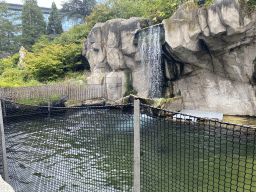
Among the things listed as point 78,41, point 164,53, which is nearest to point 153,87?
point 164,53

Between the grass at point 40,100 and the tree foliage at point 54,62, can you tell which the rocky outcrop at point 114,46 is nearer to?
the tree foliage at point 54,62

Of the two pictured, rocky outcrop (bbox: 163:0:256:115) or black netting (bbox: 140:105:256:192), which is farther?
rocky outcrop (bbox: 163:0:256:115)

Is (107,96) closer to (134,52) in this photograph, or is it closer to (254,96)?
(134,52)

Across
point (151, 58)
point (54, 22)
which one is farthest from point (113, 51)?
point (54, 22)

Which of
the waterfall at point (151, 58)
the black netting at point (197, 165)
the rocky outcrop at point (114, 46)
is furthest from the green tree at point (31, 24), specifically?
the black netting at point (197, 165)

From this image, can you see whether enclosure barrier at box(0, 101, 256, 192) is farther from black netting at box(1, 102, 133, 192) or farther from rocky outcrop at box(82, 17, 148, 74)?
rocky outcrop at box(82, 17, 148, 74)

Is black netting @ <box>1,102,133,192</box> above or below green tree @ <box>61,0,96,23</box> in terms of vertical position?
below

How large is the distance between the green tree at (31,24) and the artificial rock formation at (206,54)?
17774mm

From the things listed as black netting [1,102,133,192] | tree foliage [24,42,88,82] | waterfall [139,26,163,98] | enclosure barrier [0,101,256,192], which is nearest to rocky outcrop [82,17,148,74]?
waterfall [139,26,163,98]

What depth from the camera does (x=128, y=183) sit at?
16.7ft

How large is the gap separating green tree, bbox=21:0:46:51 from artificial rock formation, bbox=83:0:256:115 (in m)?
17.8

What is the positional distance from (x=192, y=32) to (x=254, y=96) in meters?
4.60

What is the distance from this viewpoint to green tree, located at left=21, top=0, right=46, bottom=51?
28.0 meters

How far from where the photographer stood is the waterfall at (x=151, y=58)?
12.5 metres
